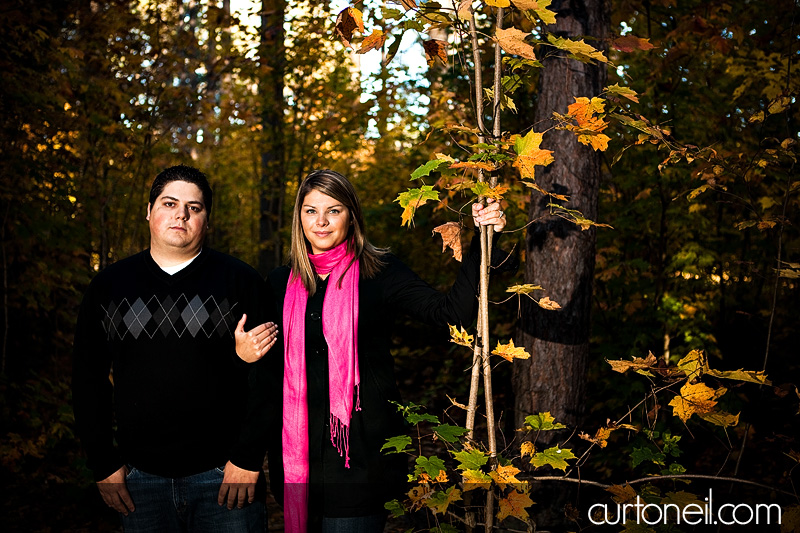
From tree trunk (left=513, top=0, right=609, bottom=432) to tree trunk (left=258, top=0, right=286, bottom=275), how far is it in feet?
15.7

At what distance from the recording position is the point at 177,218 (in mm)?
2338

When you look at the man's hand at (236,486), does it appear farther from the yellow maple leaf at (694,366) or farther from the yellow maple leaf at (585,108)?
the yellow maple leaf at (585,108)

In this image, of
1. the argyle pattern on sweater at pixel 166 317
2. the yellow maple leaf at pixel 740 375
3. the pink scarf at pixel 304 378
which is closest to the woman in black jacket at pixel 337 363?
the pink scarf at pixel 304 378

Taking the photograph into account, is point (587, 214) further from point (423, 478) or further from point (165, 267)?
point (165, 267)

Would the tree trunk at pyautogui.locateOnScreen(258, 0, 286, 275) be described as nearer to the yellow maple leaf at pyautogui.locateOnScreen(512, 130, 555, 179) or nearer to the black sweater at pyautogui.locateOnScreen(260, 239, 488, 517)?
the black sweater at pyautogui.locateOnScreen(260, 239, 488, 517)

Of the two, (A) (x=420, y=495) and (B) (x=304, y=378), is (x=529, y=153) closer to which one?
(A) (x=420, y=495)

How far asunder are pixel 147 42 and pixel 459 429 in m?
6.25

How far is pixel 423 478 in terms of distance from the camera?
2.04m

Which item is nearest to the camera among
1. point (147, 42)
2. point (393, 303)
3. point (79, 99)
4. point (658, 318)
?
point (393, 303)

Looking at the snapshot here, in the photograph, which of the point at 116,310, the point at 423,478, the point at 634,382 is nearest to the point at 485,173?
the point at 423,478

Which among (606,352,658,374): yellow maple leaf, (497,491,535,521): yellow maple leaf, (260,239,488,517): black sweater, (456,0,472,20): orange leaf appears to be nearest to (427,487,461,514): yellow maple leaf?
(497,491,535,521): yellow maple leaf

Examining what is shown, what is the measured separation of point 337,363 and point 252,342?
353 millimetres

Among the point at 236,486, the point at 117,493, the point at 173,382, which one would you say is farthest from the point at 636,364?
the point at 117,493

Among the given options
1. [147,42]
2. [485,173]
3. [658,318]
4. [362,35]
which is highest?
[147,42]
